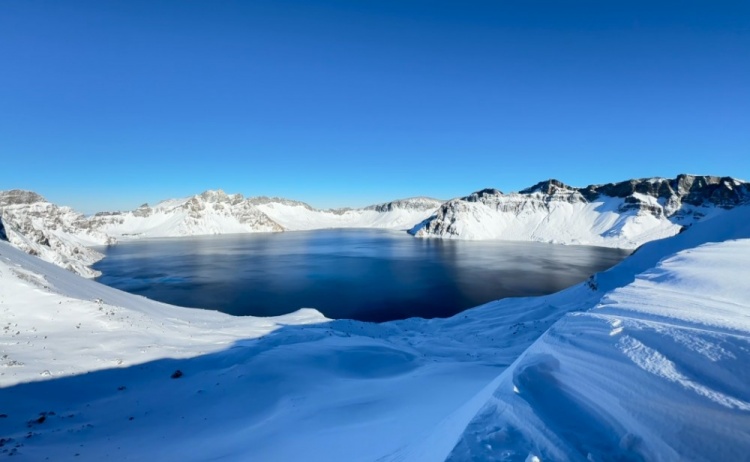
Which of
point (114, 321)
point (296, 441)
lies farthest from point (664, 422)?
point (114, 321)

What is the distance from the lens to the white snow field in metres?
3.23

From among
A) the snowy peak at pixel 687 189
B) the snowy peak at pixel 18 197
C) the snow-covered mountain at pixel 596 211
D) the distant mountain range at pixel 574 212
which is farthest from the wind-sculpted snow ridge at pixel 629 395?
the snowy peak at pixel 687 189

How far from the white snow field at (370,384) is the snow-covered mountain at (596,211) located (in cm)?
15227

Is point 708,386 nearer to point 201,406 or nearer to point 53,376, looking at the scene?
point 201,406

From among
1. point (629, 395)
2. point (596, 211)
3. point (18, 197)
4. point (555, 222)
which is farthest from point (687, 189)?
point (18, 197)

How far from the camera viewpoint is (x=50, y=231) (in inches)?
3051

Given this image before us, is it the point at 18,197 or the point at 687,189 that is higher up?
the point at 687,189

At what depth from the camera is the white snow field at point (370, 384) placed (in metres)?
3.23

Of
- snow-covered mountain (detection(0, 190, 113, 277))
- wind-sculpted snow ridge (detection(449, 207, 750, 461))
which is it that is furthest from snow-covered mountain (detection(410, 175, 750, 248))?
wind-sculpted snow ridge (detection(449, 207, 750, 461))

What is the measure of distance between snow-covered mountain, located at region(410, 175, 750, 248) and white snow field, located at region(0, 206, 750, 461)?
152 m

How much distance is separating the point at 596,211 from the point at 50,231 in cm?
20695

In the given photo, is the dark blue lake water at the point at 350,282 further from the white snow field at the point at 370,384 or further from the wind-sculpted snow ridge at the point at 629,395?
the wind-sculpted snow ridge at the point at 629,395

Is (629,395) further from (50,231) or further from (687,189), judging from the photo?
(687,189)

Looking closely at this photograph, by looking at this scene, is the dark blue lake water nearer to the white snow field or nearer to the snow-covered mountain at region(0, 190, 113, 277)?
the snow-covered mountain at region(0, 190, 113, 277)
